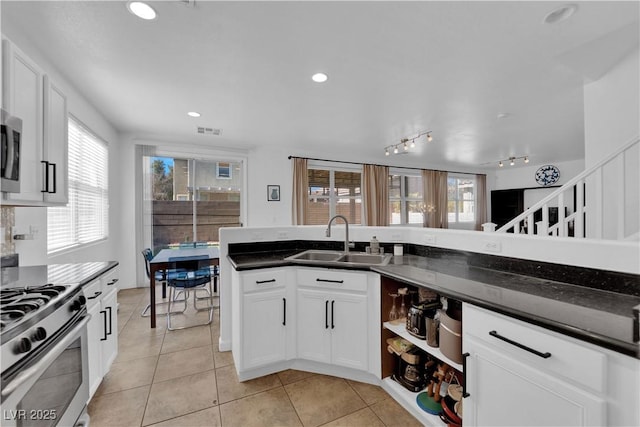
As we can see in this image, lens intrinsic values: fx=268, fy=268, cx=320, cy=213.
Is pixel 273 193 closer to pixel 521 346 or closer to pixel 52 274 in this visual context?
pixel 52 274

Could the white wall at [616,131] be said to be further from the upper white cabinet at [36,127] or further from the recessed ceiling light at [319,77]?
the upper white cabinet at [36,127]

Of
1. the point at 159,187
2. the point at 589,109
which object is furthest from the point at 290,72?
the point at 159,187

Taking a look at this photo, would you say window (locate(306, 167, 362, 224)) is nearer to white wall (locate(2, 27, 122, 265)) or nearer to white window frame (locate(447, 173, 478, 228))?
white window frame (locate(447, 173, 478, 228))

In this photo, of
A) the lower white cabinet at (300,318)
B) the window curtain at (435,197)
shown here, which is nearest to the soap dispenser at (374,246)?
the lower white cabinet at (300,318)

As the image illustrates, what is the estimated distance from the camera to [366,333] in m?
1.87

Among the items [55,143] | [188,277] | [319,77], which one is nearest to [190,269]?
[188,277]

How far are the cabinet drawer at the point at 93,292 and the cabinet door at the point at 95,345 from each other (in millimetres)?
29

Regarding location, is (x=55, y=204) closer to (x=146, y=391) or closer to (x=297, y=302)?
(x=146, y=391)

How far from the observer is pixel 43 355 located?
105 cm

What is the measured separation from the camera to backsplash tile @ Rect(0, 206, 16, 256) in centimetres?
178

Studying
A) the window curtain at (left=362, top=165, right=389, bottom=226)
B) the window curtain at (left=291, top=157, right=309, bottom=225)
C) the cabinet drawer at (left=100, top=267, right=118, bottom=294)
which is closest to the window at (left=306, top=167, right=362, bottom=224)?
the window curtain at (left=362, top=165, right=389, bottom=226)

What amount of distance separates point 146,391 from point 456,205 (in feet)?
26.9

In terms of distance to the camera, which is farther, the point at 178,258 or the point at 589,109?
the point at 178,258

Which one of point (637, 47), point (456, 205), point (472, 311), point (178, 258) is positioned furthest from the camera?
point (456, 205)
